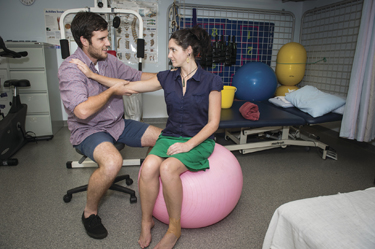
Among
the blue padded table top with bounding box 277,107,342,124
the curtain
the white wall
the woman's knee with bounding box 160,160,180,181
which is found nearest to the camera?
the woman's knee with bounding box 160,160,180,181

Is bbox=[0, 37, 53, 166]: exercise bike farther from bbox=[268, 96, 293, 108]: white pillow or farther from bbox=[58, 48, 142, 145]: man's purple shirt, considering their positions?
bbox=[268, 96, 293, 108]: white pillow

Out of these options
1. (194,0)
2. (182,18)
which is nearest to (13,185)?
(182,18)

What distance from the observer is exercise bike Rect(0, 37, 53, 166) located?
2428 mm

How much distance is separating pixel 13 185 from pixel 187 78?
1661mm

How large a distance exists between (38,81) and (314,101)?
123 inches

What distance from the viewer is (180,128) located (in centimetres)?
155

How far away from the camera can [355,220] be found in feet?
2.76

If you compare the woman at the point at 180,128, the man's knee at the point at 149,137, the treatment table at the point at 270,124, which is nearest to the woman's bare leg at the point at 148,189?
the woman at the point at 180,128

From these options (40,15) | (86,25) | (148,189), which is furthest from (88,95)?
(40,15)

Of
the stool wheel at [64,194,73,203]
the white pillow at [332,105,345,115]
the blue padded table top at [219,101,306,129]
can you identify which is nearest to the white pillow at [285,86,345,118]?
the white pillow at [332,105,345,115]

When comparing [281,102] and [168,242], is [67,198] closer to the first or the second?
[168,242]

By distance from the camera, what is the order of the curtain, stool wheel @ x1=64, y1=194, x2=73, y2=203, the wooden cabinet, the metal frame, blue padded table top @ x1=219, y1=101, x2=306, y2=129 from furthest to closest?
the wooden cabinet
the metal frame
blue padded table top @ x1=219, y1=101, x2=306, y2=129
the curtain
stool wheel @ x1=64, y1=194, x2=73, y2=203

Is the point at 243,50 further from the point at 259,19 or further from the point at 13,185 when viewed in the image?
the point at 13,185

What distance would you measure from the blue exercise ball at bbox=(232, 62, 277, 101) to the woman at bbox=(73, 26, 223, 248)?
163 centimetres
